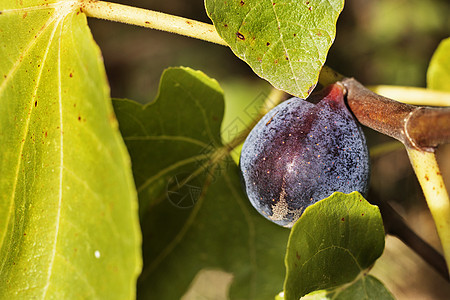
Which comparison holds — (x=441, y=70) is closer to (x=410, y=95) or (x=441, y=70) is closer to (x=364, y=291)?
(x=410, y=95)

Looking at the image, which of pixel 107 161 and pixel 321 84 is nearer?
pixel 107 161

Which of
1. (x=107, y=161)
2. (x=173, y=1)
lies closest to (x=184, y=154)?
(x=107, y=161)

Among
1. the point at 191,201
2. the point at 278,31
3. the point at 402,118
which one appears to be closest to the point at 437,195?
the point at 402,118

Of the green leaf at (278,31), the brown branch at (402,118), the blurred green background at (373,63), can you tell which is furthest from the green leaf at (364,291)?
the blurred green background at (373,63)

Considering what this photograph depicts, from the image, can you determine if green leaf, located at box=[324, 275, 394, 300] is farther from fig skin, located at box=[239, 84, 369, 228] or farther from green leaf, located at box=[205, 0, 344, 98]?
green leaf, located at box=[205, 0, 344, 98]

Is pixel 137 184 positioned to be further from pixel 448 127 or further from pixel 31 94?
pixel 448 127

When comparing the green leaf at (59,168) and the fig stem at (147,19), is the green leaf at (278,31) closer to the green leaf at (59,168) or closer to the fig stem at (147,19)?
the fig stem at (147,19)
